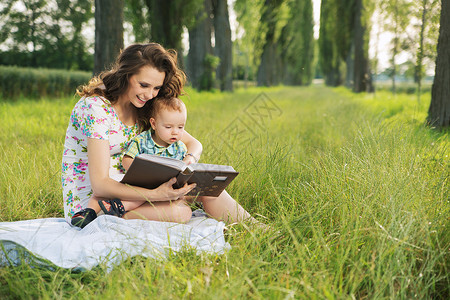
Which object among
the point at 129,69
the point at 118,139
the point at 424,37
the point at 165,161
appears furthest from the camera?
the point at 424,37

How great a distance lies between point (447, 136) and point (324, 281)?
3759mm

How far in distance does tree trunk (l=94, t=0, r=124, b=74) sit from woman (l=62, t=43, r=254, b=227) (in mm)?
4726

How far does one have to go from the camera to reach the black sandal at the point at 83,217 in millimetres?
2396

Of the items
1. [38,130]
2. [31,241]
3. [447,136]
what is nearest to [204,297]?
[31,241]

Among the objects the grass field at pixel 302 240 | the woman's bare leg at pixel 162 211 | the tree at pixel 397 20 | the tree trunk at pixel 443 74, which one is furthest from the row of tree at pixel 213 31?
the woman's bare leg at pixel 162 211

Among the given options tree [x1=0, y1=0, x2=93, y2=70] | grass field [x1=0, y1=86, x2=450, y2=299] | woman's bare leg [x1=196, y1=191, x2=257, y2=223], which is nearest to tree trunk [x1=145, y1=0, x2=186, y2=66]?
grass field [x1=0, y1=86, x2=450, y2=299]

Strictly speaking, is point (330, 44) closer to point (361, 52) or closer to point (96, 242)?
point (361, 52)

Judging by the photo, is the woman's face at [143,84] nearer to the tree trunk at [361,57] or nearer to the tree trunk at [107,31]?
the tree trunk at [107,31]

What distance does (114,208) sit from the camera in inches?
94.5

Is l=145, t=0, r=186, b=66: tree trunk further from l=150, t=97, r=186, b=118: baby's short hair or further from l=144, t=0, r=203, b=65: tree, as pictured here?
l=150, t=97, r=186, b=118: baby's short hair

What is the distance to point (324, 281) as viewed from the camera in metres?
1.67

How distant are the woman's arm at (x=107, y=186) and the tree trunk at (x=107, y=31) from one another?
503 centimetres

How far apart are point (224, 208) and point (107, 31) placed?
550cm

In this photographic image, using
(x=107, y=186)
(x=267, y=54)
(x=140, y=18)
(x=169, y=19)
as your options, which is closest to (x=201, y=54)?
(x=169, y=19)
